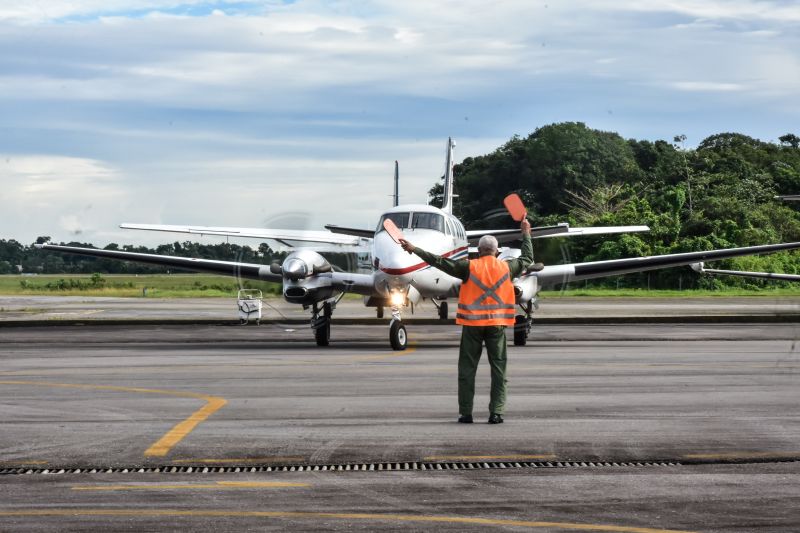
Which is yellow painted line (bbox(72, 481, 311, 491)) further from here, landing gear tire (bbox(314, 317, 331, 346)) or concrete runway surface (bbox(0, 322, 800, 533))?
landing gear tire (bbox(314, 317, 331, 346))

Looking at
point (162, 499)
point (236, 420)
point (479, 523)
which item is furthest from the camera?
point (236, 420)

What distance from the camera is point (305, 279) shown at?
81.5 ft

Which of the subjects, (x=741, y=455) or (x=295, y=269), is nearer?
(x=741, y=455)

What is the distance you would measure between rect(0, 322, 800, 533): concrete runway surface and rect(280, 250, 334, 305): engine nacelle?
5157mm

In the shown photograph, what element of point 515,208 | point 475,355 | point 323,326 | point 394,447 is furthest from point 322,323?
point 394,447

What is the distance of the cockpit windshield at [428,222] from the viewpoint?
2420 cm

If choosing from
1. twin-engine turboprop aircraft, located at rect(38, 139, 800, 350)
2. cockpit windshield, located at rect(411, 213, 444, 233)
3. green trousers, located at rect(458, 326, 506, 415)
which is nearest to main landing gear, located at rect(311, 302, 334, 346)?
twin-engine turboprop aircraft, located at rect(38, 139, 800, 350)

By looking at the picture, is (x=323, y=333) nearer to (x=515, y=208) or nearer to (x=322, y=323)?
(x=322, y=323)

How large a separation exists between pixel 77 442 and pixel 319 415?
2.88 meters

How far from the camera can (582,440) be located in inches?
401

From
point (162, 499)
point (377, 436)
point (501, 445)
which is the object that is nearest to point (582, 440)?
point (501, 445)

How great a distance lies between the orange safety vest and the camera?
11.7 meters

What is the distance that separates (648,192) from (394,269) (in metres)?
64.4

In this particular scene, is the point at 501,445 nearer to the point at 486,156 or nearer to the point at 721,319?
the point at 721,319
